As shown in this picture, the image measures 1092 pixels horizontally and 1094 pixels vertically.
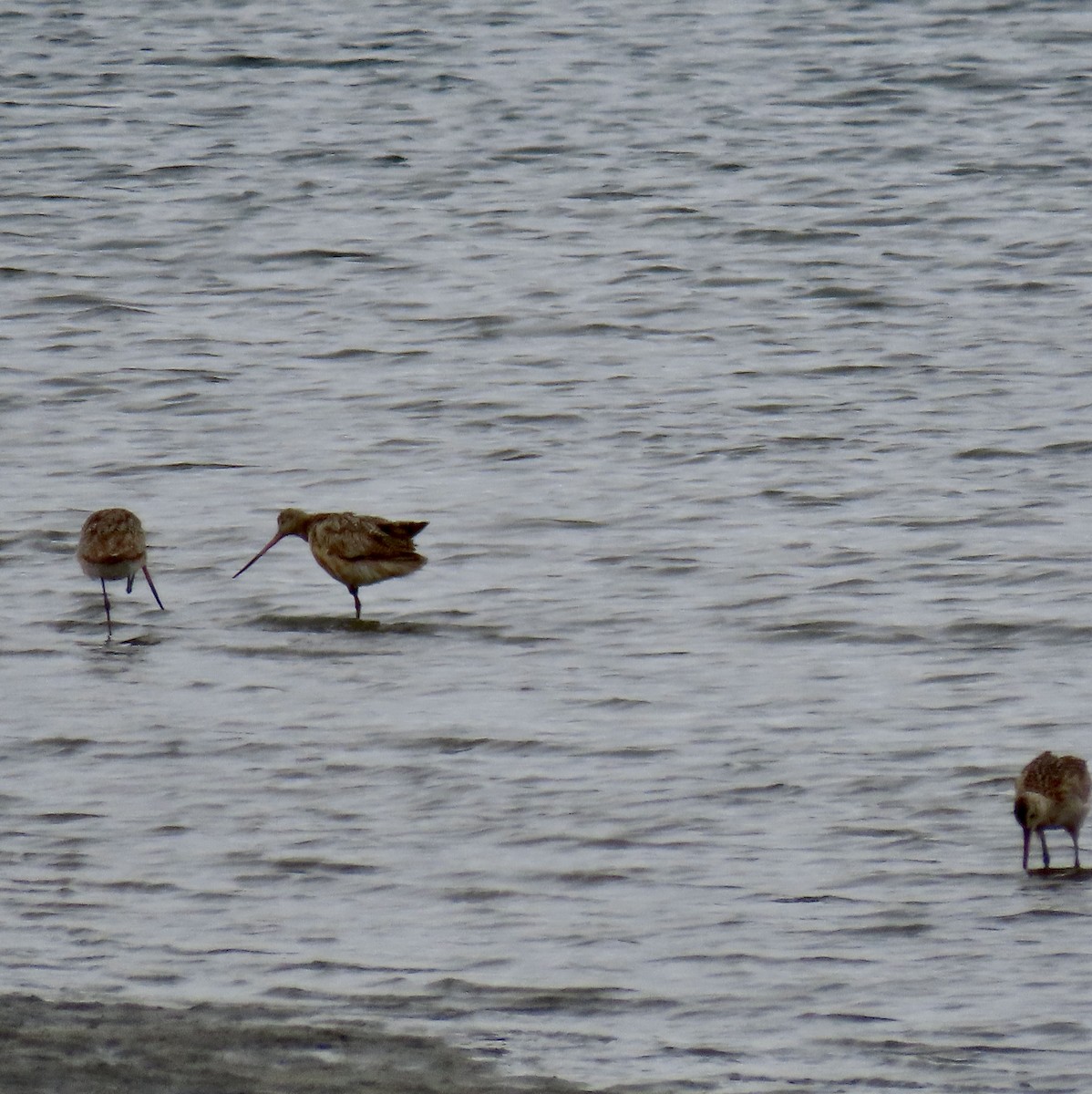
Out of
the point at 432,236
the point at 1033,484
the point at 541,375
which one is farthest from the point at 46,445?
the point at 432,236

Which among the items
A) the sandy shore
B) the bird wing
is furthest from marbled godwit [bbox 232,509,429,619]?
the sandy shore

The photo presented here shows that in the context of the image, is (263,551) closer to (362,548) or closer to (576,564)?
(362,548)

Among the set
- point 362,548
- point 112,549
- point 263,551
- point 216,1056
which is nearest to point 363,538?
point 362,548

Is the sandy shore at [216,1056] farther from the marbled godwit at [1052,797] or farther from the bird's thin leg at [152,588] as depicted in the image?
the bird's thin leg at [152,588]

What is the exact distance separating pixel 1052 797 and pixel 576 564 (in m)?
5.22

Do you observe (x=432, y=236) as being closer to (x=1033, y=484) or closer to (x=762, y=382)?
(x=762, y=382)

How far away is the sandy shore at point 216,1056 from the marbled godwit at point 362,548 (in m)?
5.41

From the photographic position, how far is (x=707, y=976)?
26.1ft

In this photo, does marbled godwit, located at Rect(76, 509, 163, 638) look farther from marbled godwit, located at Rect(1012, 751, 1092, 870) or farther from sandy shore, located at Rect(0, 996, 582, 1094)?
sandy shore, located at Rect(0, 996, 582, 1094)

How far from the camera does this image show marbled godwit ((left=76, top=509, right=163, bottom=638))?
12.4 metres

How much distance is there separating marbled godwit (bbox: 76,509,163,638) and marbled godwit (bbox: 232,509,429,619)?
90cm

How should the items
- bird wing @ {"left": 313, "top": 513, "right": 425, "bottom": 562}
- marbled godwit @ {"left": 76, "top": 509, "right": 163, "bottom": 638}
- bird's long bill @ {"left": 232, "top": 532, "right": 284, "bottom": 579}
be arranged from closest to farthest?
marbled godwit @ {"left": 76, "top": 509, "right": 163, "bottom": 638} → bird wing @ {"left": 313, "top": 513, "right": 425, "bottom": 562} → bird's long bill @ {"left": 232, "top": 532, "right": 284, "bottom": 579}

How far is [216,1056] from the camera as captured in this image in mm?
6949

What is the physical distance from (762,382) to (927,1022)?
11.1m
